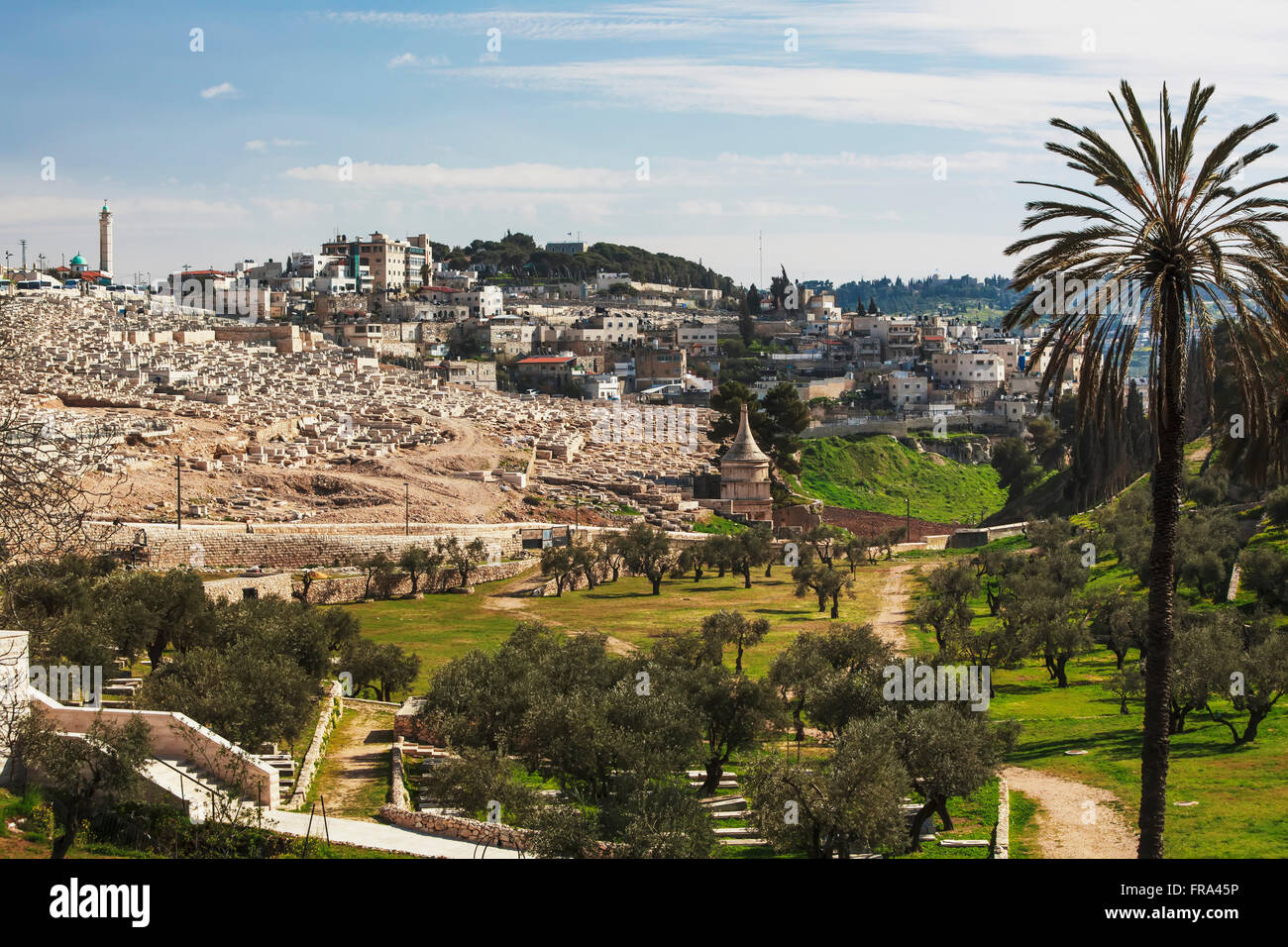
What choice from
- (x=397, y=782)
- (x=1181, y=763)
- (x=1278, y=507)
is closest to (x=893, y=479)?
(x=1278, y=507)

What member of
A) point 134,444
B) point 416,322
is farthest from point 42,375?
point 416,322

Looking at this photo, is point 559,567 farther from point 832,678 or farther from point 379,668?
point 832,678

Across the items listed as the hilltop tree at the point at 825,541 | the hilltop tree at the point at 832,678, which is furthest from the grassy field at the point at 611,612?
the hilltop tree at the point at 832,678

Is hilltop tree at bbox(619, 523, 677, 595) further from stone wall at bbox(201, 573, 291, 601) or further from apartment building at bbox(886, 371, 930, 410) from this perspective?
apartment building at bbox(886, 371, 930, 410)

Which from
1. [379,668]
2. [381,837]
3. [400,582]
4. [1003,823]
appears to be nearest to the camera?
[381,837]

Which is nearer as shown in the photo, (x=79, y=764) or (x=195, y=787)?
(x=79, y=764)
